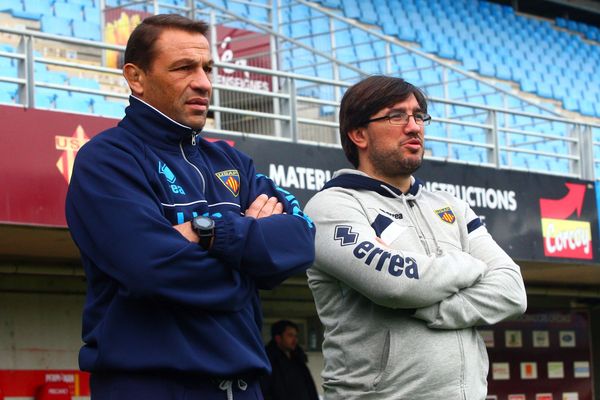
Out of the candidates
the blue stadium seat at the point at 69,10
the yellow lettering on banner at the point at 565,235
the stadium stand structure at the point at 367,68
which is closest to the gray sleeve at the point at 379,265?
the stadium stand structure at the point at 367,68

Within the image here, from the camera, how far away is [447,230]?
3600mm

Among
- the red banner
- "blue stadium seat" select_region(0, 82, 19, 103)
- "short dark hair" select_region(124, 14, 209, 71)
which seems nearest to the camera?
"short dark hair" select_region(124, 14, 209, 71)

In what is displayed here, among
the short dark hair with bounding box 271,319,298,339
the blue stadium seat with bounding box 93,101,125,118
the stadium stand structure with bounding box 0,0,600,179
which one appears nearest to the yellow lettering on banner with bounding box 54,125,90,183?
the stadium stand structure with bounding box 0,0,600,179

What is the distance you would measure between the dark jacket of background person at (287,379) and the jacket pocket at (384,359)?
20.4 feet

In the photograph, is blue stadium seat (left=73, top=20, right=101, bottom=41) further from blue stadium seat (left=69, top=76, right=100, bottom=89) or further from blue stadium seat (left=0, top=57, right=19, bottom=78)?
blue stadium seat (left=0, top=57, right=19, bottom=78)

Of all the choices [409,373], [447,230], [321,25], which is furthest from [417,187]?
[321,25]

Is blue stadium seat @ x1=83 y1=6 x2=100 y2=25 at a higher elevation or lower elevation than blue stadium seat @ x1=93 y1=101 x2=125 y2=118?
higher

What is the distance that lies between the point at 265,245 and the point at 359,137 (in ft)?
3.37

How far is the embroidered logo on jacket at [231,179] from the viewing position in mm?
2926

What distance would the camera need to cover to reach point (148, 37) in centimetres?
288

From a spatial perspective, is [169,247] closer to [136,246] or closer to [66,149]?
[136,246]

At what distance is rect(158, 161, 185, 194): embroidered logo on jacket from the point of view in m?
2.77

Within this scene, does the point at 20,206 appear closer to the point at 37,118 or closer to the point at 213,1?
the point at 37,118

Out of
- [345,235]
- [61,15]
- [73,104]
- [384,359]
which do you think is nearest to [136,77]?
[345,235]
